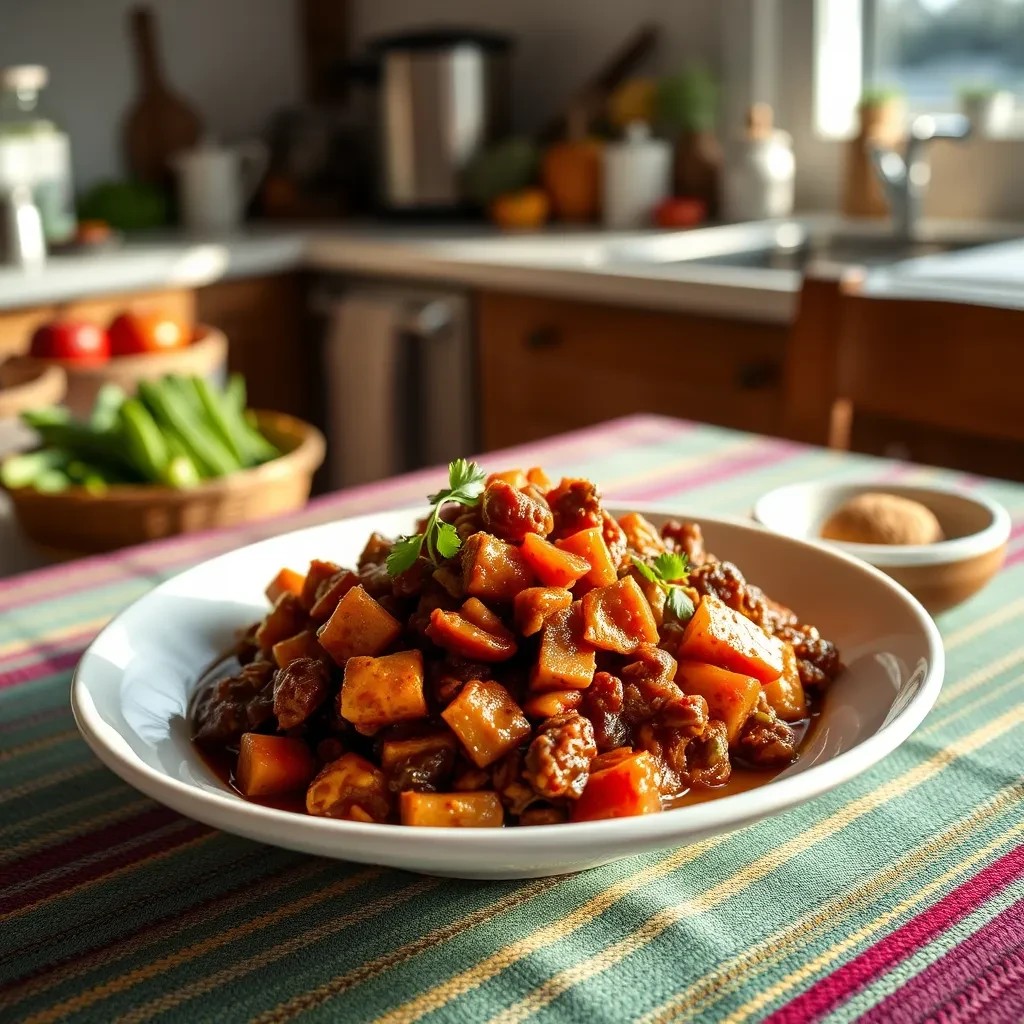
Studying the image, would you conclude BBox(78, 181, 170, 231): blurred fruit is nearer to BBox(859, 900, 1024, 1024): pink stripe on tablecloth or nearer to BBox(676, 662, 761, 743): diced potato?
BBox(676, 662, 761, 743): diced potato

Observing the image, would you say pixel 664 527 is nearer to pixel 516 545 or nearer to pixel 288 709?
pixel 516 545

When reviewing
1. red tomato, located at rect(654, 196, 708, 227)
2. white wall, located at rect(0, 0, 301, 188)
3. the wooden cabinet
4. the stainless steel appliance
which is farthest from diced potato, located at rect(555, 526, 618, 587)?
white wall, located at rect(0, 0, 301, 188)

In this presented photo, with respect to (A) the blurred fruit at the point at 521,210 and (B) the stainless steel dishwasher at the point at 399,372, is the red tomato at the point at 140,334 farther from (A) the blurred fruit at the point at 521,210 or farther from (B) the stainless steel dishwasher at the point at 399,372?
(A) the blurred fruit at the point at 521,210

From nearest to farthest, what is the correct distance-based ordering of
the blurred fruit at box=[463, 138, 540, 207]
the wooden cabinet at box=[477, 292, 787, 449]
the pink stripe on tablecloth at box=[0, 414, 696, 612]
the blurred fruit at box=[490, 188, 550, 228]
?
the pink stripe on tablecloth at box=[0, 414, 696, 612]
the wooden cabinet at box=[477, 292, 787, 449]
the blurred fruit at box=[490, 188, 550, 228]
the blurred fruit at box=[463, 138, 540, 207]

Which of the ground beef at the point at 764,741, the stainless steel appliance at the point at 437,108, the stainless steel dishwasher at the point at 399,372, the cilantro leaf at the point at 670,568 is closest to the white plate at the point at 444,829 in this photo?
the ground beef at the point at 764,741

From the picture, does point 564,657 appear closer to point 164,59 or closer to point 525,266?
point 525,266

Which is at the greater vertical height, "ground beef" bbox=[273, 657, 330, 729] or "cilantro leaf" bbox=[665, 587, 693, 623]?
"cilantro leaf" bbox=[665, 587, 693, 623]

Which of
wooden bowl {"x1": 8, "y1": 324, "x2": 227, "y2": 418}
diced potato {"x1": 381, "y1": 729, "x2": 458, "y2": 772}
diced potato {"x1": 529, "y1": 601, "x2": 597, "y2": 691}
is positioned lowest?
wooden bowl {"x1": 8, "y1": 324, "x2": 227, "y2": 418}

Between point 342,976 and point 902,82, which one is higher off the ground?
point 902,82

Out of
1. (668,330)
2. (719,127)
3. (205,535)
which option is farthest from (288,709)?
(719,127)
